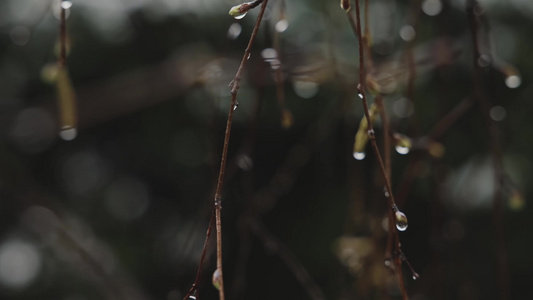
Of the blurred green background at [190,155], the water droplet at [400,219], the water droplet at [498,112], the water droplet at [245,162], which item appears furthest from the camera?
the blurred green background at [190,155]

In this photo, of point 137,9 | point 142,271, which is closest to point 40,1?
point 137,9

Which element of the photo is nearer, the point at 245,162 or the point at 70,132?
the point at 245,162

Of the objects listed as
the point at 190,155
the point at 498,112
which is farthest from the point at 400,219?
the point at 190,155

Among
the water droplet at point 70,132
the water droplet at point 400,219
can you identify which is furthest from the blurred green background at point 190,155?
the water droplet at point 400,219

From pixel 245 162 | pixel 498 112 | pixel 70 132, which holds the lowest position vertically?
pixel 498 112

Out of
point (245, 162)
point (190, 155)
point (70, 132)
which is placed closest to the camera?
point (245, 162)

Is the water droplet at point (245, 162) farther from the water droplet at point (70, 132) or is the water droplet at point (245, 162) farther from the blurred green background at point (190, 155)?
the blurred green background at point (190, 155)

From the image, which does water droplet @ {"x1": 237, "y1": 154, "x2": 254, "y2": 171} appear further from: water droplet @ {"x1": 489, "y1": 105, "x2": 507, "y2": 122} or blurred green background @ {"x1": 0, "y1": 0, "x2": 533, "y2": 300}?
blurred green background @ {"x1": 0, "y1": 0, "x2": 533, "y2": 300}

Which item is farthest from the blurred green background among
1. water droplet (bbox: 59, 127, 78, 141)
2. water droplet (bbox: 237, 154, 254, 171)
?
water droplet (bbox: 237, 154, 254, 171)

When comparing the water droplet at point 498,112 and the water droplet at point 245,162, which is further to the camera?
→ the water droplet at point 498,112

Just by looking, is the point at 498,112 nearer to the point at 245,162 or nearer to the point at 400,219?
the point at 245,162

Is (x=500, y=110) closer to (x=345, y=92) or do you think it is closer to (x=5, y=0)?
(x=345, y=92)
